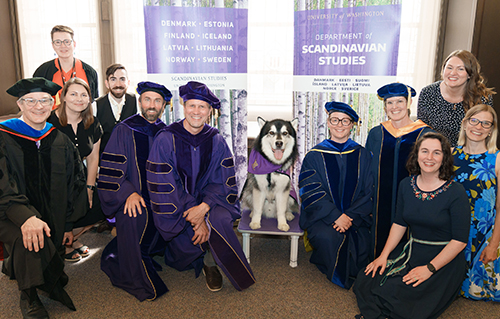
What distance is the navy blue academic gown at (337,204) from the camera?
8.57 ft

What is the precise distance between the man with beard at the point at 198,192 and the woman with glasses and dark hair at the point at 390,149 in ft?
3.66

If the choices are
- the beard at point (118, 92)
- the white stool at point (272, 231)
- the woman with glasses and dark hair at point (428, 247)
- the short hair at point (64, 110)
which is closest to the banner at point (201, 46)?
the beard at point (118, 92)

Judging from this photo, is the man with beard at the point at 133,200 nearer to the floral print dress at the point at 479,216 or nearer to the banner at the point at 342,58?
the banner at the point at 342,58

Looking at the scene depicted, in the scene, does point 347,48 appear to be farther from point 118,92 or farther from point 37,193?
point 37,193

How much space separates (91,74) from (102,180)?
1483 mm

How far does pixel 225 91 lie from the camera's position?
11.6 feet

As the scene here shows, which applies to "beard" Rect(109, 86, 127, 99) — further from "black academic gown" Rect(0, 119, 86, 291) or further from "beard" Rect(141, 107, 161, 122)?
"black academic gown" Rect(0, 119, 86, 291)

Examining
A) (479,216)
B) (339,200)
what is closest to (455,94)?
(479,216)

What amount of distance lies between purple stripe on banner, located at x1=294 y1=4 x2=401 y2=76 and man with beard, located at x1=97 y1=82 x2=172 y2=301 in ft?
5.13

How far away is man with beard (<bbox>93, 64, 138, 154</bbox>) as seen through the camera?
3.14 m

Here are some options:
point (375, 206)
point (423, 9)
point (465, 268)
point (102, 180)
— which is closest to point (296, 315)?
point (375, 206)

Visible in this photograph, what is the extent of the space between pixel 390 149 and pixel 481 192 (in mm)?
655

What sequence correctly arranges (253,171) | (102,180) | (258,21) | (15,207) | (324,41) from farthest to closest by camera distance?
(258,21)
(324,41)
(253,171)
(102,180)
(15,207)

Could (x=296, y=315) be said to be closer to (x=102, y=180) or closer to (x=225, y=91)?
(x=102, y=180)
